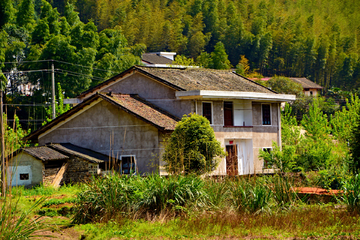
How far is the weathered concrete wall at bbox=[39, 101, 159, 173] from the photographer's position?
25.2 meters

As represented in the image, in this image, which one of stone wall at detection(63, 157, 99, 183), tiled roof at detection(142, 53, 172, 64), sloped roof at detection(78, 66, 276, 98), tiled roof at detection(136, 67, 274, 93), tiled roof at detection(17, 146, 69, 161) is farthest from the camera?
tiled roof at detection(142, 53, 172, 64)

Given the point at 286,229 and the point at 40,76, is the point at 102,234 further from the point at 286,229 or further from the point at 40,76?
the point at 40,76

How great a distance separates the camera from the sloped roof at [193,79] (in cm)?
2789

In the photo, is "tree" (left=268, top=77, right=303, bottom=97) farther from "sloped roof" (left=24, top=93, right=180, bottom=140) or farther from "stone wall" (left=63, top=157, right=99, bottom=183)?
"stone wall" (left=63, top=157, right=99, bottom=183)

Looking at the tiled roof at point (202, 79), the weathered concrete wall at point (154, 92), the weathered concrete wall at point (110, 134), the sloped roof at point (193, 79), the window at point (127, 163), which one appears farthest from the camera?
the tiled roof at point (202, 79)

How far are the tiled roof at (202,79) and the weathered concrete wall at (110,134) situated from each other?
342 centimetres

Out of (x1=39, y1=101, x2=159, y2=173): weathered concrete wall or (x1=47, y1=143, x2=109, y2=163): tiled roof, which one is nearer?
(x1=47, y1=143, x2=109, y2=163): tiled roof

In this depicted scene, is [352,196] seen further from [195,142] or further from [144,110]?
[144,110]

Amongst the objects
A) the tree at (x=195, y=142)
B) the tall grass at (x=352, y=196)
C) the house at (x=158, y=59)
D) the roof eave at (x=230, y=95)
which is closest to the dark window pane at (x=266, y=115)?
the roof eave at (x=230, y=95)

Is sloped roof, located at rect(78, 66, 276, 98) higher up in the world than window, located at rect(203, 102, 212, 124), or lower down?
higher up

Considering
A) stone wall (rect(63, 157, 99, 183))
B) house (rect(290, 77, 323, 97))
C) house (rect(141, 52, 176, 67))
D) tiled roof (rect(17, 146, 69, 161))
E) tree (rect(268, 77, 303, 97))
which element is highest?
house (rect(141, 52, 176, 67))

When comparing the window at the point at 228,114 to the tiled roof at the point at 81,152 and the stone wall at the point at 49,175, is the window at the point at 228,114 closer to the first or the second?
the tiled roof at the point at 81,152

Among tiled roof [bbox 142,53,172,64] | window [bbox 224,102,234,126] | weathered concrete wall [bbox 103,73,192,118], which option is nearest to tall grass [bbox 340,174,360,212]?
weathered concrete wall [bbox 103,73,192,118]

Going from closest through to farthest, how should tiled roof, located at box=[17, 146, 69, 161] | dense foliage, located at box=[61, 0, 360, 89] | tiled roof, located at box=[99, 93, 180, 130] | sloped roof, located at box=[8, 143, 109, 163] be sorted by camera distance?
1. tiled roof, located at box=[17, 146, 69, 161]
2. sloped roof, located at box=[8, 143, 109, 163]
3. tiled roof, located at box=[99, 93, 180, 130]
4. dense foliage, located at box=[61, 0, 360, 89]
